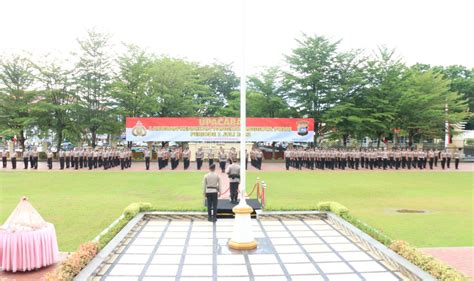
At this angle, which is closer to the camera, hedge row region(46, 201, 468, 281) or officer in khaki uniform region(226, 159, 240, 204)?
hedge row region(46, 201, 468, 281)

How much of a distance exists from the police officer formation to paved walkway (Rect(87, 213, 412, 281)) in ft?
54.1

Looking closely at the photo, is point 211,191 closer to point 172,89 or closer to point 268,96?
point 268,96

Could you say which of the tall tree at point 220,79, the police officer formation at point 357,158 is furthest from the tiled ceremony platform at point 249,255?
the tall tree at point 220,79

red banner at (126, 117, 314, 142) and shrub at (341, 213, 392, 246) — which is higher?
red banner at (126, 117, 314, 142)

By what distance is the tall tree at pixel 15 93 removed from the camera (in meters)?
31.8

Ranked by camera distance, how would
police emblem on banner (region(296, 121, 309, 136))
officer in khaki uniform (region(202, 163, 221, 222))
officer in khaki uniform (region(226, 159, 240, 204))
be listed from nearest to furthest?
officer in khaki uniform (region(202, 163, 221, 222)) < officer in khaki uniform (region(226, 159, 240, 204)) < police emblem on banner (region(296, 121, 309, 136))

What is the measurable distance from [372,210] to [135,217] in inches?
258

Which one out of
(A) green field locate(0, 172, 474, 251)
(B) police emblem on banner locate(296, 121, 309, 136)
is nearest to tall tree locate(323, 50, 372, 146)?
(B) police emblem on banner locate(296, 121, 309, 136)

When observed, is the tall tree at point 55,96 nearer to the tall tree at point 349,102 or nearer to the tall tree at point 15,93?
the tall tree at point 15,93

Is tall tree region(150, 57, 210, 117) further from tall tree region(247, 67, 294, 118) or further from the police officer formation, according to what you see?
the police officer formation

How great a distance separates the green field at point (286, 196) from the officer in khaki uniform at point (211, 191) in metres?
1.30

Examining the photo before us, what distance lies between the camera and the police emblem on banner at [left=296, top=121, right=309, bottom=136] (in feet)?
93.9

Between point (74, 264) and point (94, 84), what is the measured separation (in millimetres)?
26984

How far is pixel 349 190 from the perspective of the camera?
1673 centimetres
